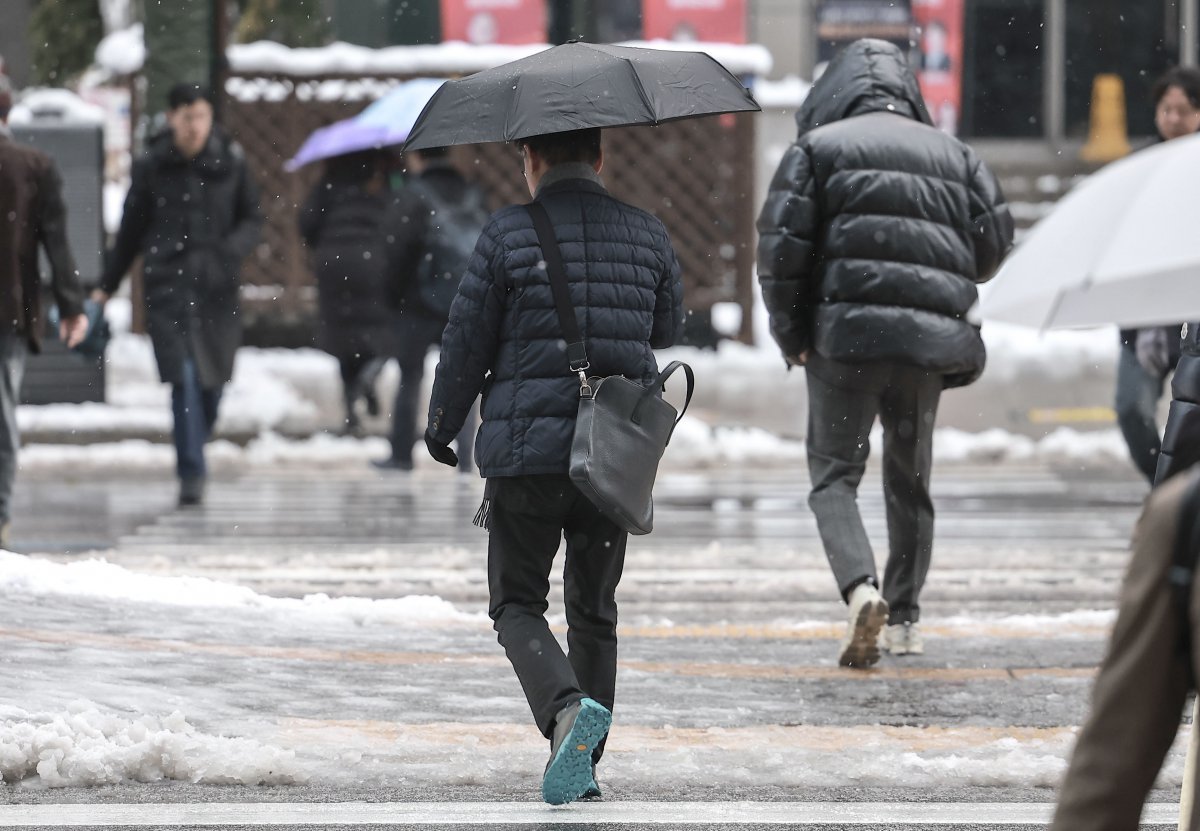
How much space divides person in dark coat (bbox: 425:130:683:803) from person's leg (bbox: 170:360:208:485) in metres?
5.29

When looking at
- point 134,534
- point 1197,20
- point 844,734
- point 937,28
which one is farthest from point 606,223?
point 1197,20

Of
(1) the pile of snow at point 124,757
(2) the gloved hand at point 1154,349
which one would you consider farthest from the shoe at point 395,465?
(1) the pile of snow at point 124,757

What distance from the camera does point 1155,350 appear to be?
8336 millimetres

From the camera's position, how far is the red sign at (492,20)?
20.7 metres

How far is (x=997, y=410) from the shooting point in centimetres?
1468

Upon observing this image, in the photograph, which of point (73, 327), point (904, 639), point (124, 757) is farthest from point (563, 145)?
point (73, 327)

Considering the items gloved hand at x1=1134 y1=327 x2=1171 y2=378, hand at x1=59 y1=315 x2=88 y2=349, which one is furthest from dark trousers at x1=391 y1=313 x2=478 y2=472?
gloved hand at x1=1134 y1=327 x2=1171 y2=378

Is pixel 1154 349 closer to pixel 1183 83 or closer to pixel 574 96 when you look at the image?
pixel 1183 83

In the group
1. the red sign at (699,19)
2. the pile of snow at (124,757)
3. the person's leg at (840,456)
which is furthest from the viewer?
the red sign at (699,19)

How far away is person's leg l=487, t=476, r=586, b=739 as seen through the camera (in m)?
4.71

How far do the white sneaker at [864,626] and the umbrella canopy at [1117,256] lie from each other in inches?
138

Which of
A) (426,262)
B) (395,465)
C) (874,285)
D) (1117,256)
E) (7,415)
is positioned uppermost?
(1117,256)

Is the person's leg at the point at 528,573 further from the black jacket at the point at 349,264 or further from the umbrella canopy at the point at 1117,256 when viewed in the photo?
the black jacket at the point at 349,264

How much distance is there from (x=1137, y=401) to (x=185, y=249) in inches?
189
